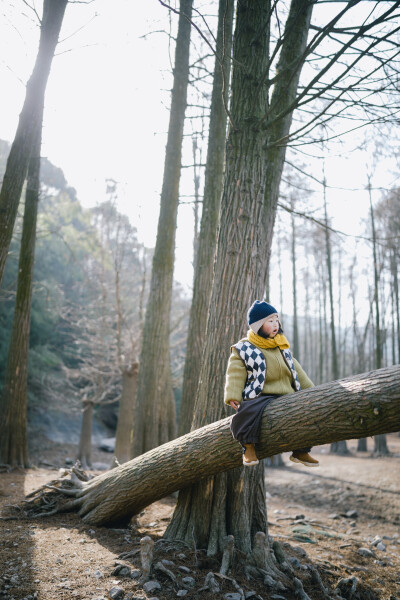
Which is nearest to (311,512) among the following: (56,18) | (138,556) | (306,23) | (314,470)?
(314,470)

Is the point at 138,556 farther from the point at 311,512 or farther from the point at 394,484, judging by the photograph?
the point at 394,484

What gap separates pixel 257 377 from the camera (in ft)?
11.5

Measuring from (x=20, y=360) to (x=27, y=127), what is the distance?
5.29 m

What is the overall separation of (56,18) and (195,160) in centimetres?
745

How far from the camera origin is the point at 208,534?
4.12 metres

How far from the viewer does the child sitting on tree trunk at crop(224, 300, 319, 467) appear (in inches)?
130

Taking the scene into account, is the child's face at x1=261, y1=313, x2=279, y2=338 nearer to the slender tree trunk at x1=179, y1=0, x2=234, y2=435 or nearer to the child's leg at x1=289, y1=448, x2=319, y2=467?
the child's leg at x1=289, y1=448, x2=319, y2=467

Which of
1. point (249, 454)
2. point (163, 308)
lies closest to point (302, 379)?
point (249, 454)

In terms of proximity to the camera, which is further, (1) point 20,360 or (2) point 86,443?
(2) point 86,443

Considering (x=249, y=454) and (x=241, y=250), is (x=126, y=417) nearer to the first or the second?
(x=241, y=250)

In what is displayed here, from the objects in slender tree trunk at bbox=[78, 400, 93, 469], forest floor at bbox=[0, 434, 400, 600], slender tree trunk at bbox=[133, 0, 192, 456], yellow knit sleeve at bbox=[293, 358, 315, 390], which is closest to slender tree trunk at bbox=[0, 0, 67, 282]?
slender tree trunk at bbox=[133, 0, 192, 456]

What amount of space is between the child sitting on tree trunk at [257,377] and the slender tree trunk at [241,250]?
84 centimetres

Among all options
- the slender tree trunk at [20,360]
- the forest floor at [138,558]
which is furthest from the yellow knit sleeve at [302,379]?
the slender tree trunk at [20,360]

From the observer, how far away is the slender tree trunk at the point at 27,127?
19.3ft
